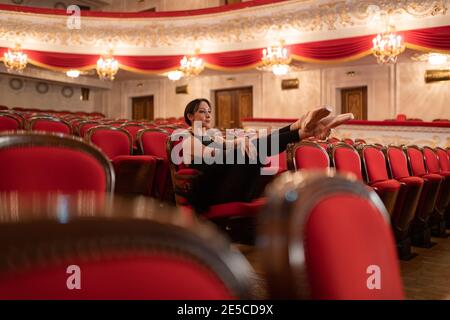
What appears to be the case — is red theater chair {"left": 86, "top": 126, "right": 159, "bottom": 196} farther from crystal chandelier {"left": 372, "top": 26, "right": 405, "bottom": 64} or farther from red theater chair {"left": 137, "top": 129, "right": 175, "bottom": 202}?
crystal chandelier {"left": 372, "top": 26, "right": 405, "bottom": 64}

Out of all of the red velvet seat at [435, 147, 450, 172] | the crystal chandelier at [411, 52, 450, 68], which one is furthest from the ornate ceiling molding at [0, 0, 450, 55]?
the red velvet seat at [435, 147, 450, 172]

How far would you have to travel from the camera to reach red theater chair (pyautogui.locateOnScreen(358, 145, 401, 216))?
1.37 m

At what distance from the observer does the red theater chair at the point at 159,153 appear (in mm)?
1722

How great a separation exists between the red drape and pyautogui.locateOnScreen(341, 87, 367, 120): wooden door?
109cm

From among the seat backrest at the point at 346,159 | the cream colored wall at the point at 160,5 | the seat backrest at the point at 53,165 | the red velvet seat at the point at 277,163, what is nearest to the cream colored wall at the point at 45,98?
the cream colored wall at the point at 160,5

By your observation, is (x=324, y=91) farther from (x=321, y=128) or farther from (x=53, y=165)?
(x=53, y=165)

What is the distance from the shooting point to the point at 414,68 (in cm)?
497

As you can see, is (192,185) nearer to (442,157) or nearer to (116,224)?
(116,224)

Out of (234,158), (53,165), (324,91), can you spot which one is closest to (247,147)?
(234,158)

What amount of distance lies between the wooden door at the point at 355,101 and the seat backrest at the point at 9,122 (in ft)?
14.4

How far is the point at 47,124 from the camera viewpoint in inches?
71.2

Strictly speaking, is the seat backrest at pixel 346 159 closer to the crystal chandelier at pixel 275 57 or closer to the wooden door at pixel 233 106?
the crystal chandelier at pixel 275 57

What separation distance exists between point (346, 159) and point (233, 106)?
497cm
